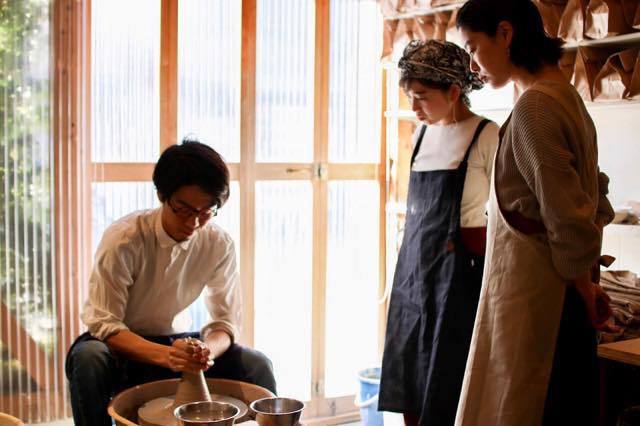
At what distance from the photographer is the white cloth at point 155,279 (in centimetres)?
242

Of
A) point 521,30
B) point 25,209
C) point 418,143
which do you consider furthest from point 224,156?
point 521,30

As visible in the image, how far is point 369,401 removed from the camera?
3.55m

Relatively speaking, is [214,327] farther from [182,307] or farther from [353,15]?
[353,15]

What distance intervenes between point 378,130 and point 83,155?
1532mm

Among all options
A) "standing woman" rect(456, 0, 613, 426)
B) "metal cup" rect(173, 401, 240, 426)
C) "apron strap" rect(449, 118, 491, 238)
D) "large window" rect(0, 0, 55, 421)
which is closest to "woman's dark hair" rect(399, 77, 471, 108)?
"apron strap" rect(449, 118, 491, 238)

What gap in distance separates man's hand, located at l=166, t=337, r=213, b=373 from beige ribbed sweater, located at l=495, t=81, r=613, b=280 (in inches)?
36.4

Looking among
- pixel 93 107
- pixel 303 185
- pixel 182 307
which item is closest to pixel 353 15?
pixel 303 185

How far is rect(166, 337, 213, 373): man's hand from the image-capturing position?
2.22m

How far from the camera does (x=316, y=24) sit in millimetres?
3818

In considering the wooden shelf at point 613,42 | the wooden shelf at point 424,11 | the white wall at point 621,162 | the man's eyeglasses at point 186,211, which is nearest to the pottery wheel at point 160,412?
the man's eyeglasses at point 186,211

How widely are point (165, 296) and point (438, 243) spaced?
91 cm

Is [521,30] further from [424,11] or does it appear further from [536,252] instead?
[424,11]

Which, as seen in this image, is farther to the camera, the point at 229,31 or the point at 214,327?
the point at 229,31

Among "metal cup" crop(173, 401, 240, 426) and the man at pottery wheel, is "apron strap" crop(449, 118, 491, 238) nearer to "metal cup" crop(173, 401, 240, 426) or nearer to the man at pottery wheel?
the man at pottery wheel
